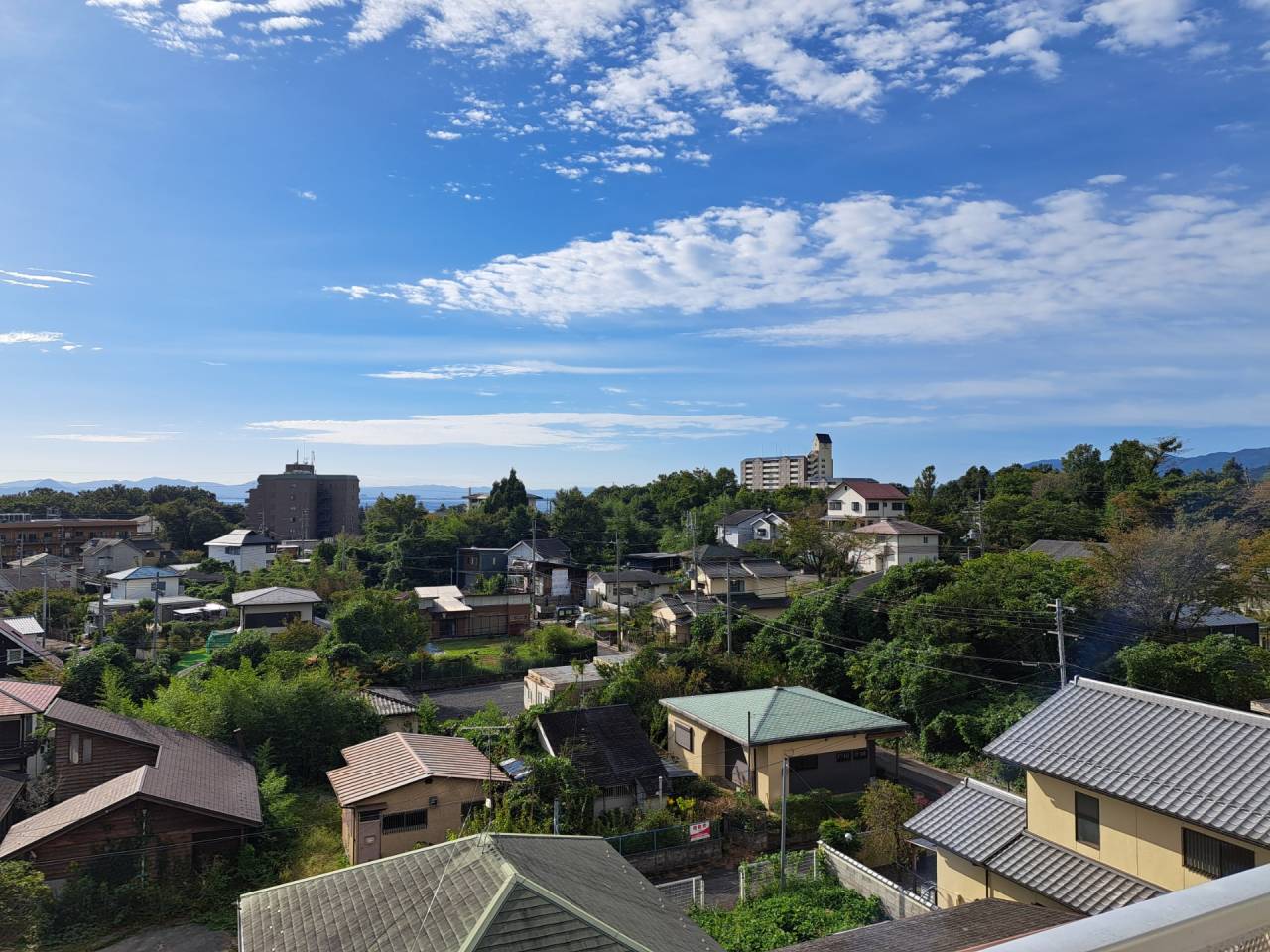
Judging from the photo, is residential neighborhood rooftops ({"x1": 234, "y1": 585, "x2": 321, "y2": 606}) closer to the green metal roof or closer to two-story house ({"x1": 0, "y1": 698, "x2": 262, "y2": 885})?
two-story house ({"x1": 0, "y1": 698, "x2": 262, "y2": 885})

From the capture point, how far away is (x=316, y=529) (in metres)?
74.1

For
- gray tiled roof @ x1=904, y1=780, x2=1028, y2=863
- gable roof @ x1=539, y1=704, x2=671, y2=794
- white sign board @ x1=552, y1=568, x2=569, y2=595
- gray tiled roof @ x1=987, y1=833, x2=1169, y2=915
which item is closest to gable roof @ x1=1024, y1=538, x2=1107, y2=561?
gable roof @ x1=539, y1=704, x2=671, y2=794

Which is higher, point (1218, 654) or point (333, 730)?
point (1218, 654)

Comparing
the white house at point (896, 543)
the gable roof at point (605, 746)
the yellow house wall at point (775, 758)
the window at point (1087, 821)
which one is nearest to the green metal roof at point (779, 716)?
the yellow house wall at point (775, 758)

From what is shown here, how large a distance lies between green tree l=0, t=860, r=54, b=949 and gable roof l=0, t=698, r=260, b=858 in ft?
3.16

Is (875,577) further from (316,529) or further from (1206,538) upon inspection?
(316,529)

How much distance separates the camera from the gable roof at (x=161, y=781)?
12805mm

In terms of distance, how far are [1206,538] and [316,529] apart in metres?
71.2

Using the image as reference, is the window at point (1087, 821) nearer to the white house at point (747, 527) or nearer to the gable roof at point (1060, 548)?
the gable roof at point (1060, 548)

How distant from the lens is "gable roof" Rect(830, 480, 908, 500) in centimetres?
4828

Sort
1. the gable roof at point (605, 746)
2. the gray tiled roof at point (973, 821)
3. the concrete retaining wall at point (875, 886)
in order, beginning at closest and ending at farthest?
the gray tiled roof at point (973, 821) < the concrete retaining wall at point (875, 886) < the gable roof at point (605, 746)

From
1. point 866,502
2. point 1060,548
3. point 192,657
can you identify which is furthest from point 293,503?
point 1060,548

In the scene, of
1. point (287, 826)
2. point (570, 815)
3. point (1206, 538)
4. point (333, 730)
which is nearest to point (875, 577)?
point (1206, 538)

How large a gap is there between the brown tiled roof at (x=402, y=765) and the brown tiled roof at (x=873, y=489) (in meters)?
36.9
